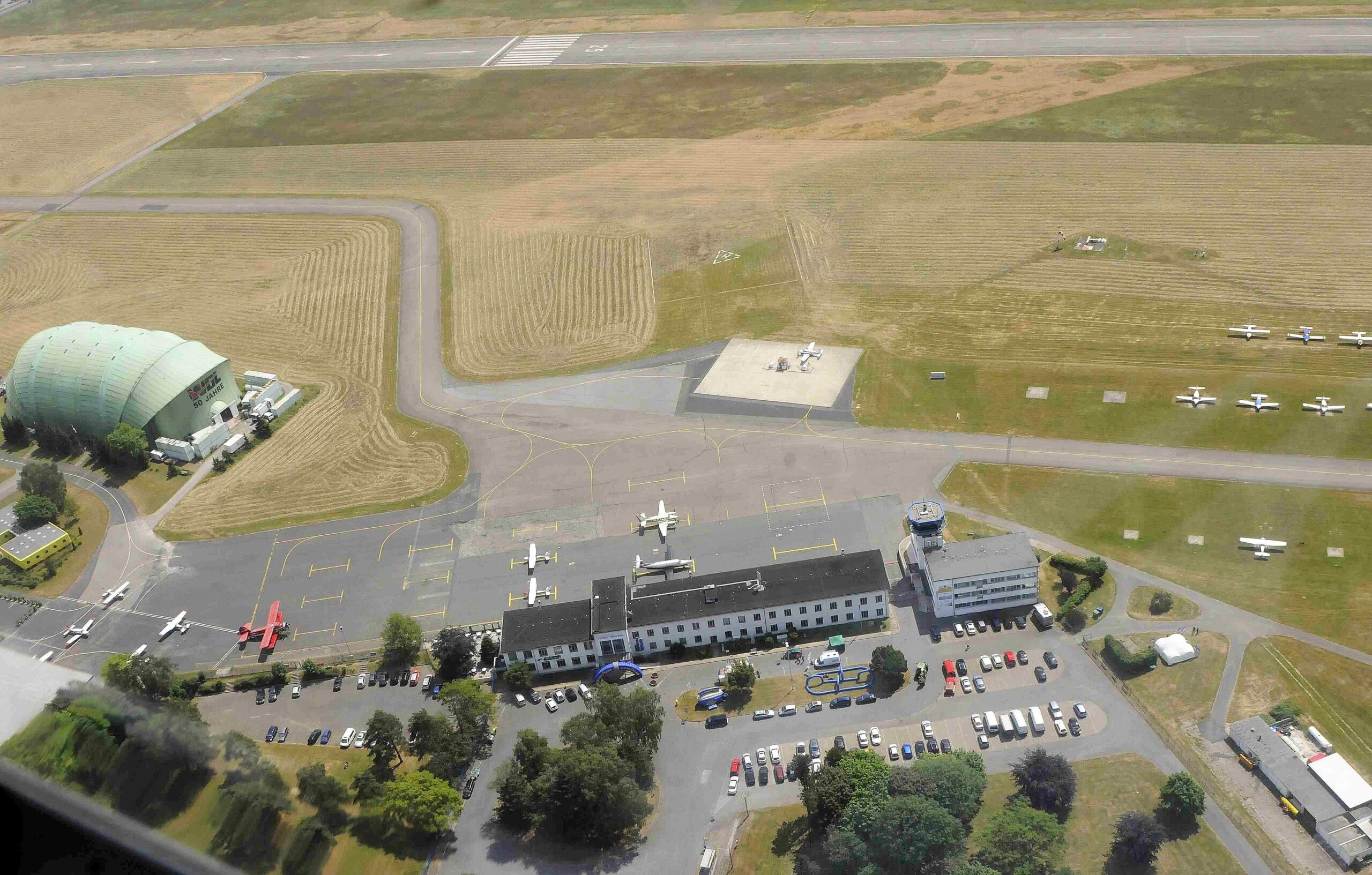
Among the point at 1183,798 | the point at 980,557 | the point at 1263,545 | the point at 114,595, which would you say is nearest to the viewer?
the point at 1183,798

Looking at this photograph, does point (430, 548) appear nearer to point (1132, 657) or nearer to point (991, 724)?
point (991, 724)

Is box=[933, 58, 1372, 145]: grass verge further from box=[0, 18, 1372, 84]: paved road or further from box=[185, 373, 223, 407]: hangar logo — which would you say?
box=[185, 373, 223, 407]: hangar logo

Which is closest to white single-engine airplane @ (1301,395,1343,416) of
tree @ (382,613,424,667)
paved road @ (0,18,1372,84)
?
tree @ (382,613,424,667)

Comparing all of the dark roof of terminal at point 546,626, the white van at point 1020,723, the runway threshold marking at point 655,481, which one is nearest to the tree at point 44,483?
the dark roof of terminal at point 546,626

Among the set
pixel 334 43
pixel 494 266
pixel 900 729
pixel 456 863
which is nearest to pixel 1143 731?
pixel 900 729

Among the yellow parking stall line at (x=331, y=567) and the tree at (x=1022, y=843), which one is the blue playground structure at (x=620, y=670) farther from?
the tree at (x=1022, y=843)

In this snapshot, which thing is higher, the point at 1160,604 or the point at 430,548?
the point at 430,548

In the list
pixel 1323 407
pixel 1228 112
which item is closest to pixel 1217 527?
pixel 1323 407
